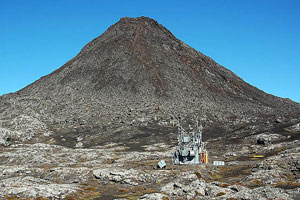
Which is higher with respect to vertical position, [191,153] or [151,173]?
[191,153]

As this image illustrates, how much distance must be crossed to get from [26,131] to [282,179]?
544 feet

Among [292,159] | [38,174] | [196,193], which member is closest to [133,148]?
[38,174]

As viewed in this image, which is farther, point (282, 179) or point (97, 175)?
point (97, 175)

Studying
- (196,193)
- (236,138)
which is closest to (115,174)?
(196,193)

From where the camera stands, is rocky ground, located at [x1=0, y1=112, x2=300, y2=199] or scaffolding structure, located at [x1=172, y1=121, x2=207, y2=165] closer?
rocky ground, located at [x1=0, y1=112, x2=300, y2=199]

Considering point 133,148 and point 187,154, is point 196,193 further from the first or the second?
point 133,148

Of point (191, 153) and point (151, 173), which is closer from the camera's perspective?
point (151, 173)

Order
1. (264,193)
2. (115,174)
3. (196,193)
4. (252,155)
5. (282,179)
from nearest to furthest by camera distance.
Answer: (264,193) → (196,193) → (282,179) → (115,174) → (252,155)

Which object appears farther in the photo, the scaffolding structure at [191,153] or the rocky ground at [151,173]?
the scaffolding structure at [191,153]

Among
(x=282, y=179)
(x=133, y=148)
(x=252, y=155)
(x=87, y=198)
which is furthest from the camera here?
(x=133, y=148)

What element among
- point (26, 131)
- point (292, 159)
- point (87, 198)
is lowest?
point (87, 198)

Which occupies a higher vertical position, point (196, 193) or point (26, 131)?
point (26, 131)

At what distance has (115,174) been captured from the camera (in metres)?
86.4

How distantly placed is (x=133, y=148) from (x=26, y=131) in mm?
75730
